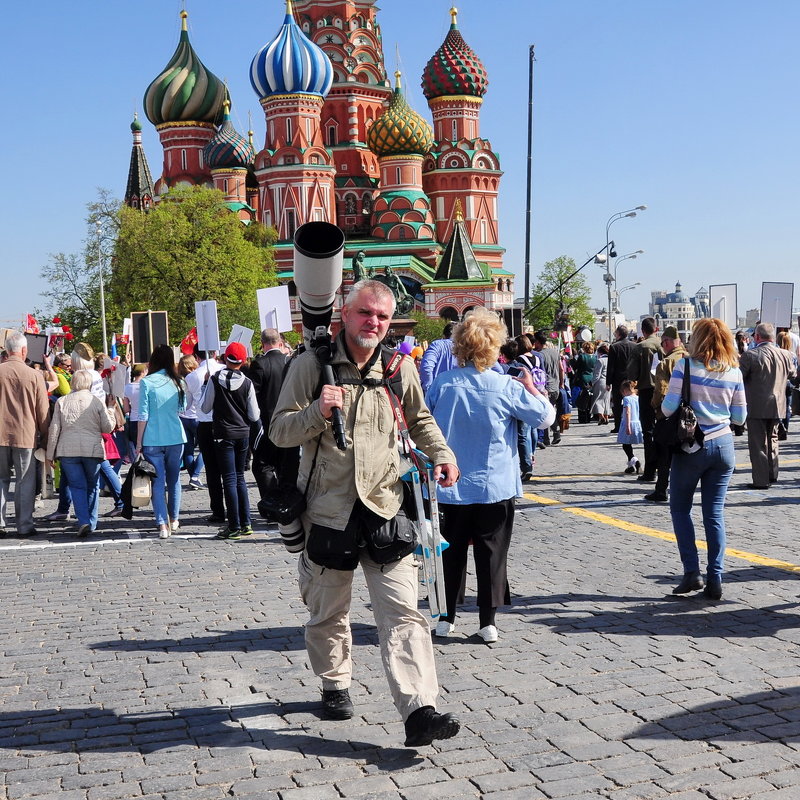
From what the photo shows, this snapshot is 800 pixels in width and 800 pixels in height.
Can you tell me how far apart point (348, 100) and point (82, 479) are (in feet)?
204

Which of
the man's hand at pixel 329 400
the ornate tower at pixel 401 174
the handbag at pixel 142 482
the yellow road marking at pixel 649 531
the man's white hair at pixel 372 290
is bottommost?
the yellow road marking at pixel 649 531

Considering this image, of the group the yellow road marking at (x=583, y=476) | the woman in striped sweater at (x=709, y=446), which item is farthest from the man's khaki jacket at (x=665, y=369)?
the woman in striped sweater at (x=709, y=446)

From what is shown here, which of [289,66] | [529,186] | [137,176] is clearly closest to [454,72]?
[289,66]

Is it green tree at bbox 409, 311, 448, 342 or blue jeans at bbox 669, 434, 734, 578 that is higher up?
green tree at bbox 409, 311, 448, 342

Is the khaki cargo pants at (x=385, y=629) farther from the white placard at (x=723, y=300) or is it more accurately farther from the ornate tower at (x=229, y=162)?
the ornate tower at (x=229, y=162)

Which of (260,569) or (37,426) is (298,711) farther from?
(37,426)

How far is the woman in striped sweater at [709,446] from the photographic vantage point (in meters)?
6.69

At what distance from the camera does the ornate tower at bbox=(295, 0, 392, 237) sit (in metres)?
68.7

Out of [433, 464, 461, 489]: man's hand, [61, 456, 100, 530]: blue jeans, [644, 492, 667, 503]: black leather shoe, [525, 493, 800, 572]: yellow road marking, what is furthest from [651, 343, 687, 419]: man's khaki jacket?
[433, 464, 461, 489]: man's hand

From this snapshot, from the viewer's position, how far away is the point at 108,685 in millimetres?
5312

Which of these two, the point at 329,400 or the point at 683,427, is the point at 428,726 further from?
the point at 683,427

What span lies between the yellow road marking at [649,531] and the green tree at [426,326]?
45831 millimetres

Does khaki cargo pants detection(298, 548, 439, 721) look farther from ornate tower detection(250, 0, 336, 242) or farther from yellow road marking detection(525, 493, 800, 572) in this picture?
ornate tower detection(250, 0, 336, 242)

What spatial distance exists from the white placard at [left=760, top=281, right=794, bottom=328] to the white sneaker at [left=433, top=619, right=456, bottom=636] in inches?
412
